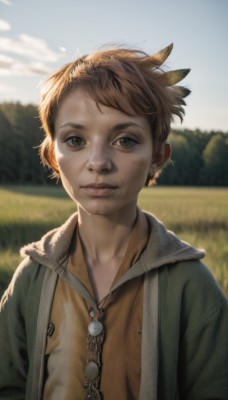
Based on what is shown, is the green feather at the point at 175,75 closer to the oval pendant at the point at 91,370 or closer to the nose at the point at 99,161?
the nose at the point at 99,161

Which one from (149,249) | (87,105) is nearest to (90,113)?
(87,105)

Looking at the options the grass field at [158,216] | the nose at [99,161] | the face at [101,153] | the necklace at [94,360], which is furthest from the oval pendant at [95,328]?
the grass field at [158,216]

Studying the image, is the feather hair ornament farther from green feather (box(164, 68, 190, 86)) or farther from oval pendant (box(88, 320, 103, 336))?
oval pendant (box(88, 320, 103, 336))

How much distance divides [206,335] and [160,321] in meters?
0.16

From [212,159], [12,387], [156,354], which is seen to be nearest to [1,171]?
→ [212,159]

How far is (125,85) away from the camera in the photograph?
130 centimetres

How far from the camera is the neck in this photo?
56.9 inches

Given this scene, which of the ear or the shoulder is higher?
the ear

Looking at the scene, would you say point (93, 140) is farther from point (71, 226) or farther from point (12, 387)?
point (12, 387)

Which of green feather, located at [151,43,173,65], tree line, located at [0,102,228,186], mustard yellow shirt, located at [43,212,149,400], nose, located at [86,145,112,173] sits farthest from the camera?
tree line, located at [0,102,228,186]

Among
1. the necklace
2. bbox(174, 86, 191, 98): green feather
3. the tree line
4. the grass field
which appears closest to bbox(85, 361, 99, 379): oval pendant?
the necklace

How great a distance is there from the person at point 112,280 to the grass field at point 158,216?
0.98 metres

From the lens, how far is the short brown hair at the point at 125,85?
4.24 ft

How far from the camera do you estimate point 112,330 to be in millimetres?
1328
